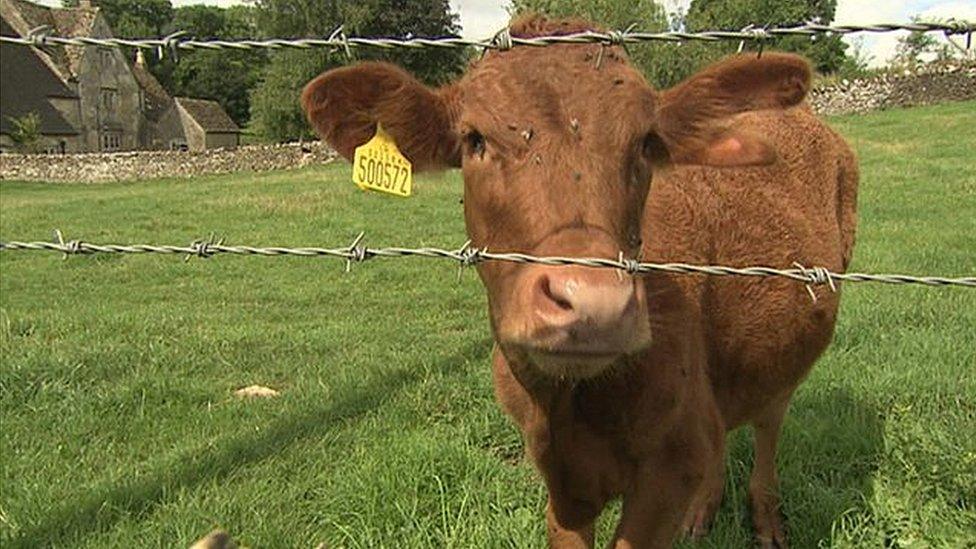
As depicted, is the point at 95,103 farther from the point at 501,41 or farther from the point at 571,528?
the point at 501,41

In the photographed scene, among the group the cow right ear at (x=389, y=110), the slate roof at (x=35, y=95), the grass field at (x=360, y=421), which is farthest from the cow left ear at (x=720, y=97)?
the slate roof at (x=35, y=95)

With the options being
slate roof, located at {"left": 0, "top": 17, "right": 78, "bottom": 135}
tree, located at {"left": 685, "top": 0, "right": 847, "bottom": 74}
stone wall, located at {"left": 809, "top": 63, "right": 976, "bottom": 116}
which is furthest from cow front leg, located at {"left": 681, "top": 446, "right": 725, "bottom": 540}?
slate roof, located at {"left": 0, "top": 17, "right": 78, "bottom": 135}

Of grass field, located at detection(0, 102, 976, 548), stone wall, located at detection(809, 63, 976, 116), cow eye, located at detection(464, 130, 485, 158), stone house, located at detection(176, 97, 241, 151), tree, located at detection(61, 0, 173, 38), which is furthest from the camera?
tree, located at detection(61, 0, 173, 38)

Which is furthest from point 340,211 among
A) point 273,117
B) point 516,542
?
point 273,117

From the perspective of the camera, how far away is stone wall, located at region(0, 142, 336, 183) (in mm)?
34938

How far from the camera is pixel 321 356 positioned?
6578 millimetres

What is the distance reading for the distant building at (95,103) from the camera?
130 ft

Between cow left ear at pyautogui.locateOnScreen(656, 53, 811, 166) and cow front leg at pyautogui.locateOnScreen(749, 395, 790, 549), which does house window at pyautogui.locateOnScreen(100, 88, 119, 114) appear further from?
cow left ear at pyautogui.locateOnScreen(656, 53, 811, 166)

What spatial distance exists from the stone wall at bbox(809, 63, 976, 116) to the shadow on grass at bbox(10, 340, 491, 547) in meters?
26.8

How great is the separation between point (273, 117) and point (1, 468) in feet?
144

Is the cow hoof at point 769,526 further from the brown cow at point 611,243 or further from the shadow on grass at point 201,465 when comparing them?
the shadow on grass at point 201,465

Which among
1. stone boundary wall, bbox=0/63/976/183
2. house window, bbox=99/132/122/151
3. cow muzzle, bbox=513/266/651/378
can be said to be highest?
cow muzzle, bbox=513/266/651/378

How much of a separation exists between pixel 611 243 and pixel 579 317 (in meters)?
0.27

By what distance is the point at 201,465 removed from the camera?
4234 mm
